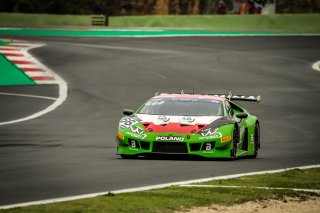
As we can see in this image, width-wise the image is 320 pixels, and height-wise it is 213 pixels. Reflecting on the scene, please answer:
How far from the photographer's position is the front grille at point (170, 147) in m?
16.1

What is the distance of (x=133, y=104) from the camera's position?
2703 cm

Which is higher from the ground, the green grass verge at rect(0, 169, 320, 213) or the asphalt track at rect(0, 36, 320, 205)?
the green grass verge at rect(0, 169, 320, 213)

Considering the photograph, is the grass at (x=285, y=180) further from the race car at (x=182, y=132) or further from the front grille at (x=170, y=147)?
the front grille at (x=170, y=147)

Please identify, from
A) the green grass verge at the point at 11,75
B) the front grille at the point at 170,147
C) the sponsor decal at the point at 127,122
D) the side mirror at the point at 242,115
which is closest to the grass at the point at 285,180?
the front grille at the point at 170,147

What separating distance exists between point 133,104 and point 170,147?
11.0 m

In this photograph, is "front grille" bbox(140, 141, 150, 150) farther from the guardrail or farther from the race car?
the guardrail

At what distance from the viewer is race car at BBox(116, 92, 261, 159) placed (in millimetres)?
16094

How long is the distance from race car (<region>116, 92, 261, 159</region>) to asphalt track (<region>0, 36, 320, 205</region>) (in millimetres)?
219

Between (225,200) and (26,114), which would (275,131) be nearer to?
(26,114)

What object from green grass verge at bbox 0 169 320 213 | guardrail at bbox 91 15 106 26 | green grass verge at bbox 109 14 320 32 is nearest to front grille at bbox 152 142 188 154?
green grass verge at bbox 0 169 320 213

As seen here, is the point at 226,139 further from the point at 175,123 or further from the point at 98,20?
the point at 98,20

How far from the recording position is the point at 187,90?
3052 cm

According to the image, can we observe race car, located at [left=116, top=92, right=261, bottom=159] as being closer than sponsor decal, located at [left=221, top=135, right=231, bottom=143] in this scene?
Yes

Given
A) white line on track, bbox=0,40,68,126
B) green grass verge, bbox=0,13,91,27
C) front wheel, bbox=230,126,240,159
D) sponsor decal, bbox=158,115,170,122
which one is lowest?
green grass verge, bbox=0,13,91,27
